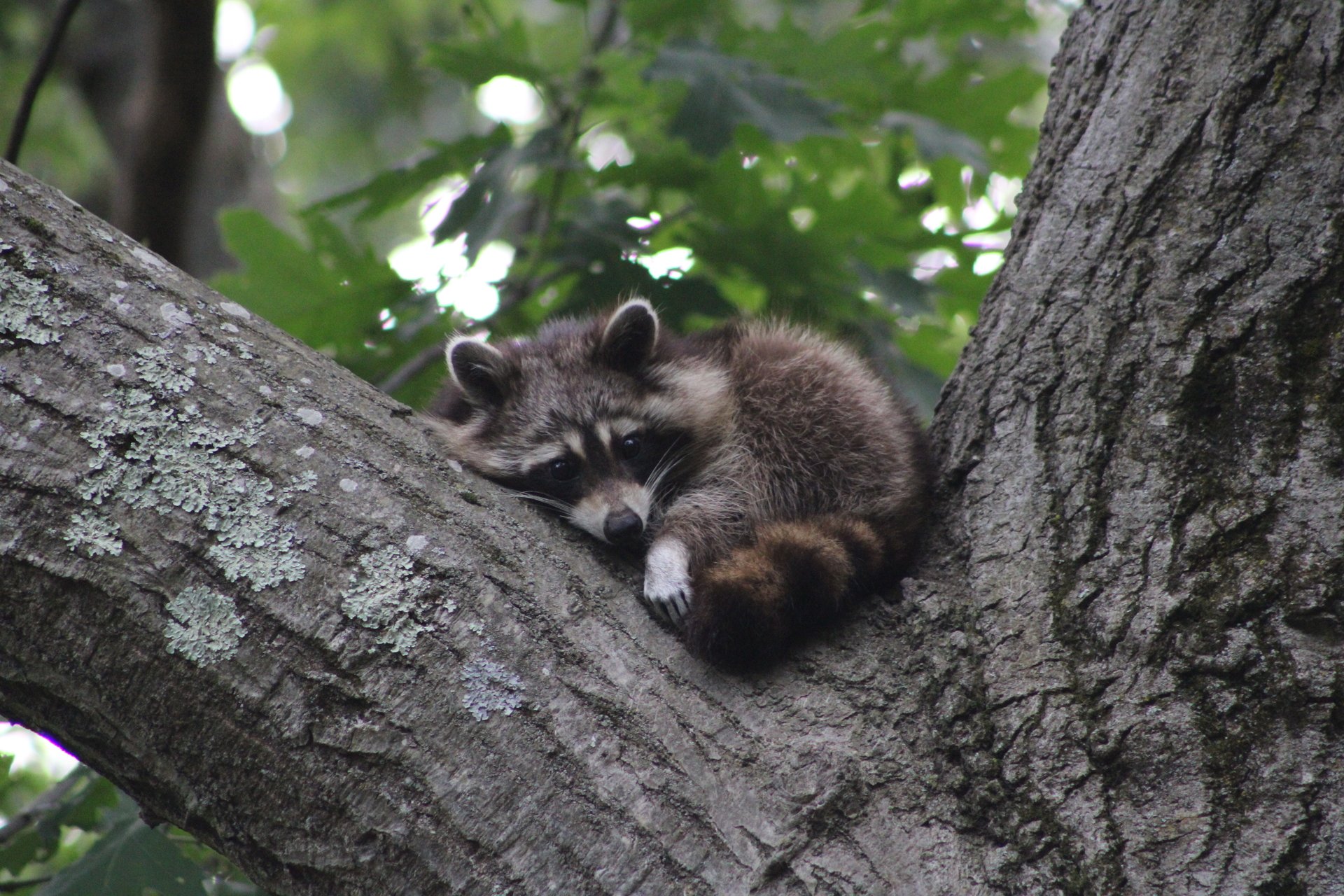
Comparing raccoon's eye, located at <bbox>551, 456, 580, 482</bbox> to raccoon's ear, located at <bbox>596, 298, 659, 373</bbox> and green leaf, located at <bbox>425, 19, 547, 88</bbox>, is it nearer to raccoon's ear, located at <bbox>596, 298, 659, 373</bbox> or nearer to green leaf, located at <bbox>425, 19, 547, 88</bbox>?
raccoon's ear, located at <bbox>596, 298, 659, 373</bbox>

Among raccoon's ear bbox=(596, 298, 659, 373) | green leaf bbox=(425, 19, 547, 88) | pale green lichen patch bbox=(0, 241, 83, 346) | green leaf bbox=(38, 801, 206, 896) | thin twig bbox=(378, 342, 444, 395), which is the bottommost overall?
green leaf bbox=(38, 801, 206, 896)

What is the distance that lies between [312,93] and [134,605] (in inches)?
434

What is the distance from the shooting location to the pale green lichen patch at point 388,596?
1.71 meters

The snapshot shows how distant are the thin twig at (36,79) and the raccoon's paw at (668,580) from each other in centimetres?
207

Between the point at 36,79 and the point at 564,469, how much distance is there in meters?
1.89

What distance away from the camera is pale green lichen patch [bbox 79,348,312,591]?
169 cm

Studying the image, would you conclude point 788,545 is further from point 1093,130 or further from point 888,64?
point 888,64

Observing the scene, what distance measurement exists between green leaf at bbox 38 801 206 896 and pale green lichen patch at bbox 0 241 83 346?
1.13 meters

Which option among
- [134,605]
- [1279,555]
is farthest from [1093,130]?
[134,605]

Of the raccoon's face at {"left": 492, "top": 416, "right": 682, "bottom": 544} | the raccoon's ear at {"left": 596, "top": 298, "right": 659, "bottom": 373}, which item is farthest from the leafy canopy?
the raccoon's face at {"left": 492, "top": 416, "right": 682, "bottom": 544}

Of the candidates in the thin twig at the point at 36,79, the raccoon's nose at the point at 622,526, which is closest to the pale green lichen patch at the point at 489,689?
the raccoon's nose at the point at 622,526

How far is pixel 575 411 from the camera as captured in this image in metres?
3.24

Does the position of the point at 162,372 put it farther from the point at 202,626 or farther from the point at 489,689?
the point at 489,689

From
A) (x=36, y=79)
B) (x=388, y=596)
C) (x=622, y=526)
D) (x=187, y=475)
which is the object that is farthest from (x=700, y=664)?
(x=36, y=79)
